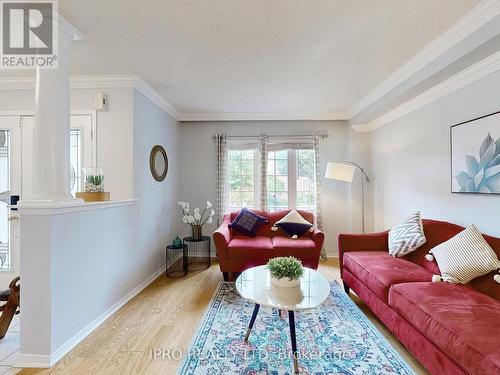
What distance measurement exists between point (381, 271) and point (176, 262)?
308 cm

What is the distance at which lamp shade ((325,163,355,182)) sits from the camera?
12.6 ft

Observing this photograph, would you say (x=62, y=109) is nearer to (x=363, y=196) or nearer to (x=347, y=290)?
(x=347, y=290)

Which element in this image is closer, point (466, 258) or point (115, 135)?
point (466, 258)

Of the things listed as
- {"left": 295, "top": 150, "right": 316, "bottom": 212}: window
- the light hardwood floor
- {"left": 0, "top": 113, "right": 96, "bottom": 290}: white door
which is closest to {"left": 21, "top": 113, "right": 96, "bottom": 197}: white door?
{"left": 0, "top": 113, "right": 96, "bottom": 290}: white door

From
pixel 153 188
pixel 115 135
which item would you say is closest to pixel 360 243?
pixel 153 188

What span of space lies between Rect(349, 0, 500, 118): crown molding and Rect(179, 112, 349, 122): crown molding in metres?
1.16

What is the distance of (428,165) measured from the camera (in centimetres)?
312

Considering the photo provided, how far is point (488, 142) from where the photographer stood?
90.7 inches

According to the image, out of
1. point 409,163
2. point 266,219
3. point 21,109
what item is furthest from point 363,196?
point 21,109

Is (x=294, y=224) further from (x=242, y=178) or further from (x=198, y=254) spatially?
(x=198, y=254)

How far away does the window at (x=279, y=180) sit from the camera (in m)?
4.61

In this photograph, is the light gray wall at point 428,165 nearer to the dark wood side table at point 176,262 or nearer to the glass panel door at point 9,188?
the dark wood side table at point 176,262

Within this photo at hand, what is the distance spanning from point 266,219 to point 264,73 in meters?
2.15

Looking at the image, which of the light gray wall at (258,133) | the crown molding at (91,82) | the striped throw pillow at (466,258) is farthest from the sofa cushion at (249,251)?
the crown molding at (91,82)
